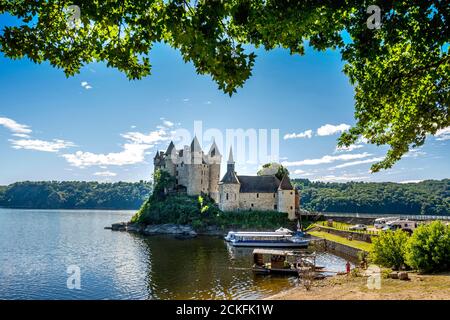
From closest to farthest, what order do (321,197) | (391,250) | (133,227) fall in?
1. (391,250)
2. (133,227)
3. (321,197)

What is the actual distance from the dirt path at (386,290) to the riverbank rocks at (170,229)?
136ft

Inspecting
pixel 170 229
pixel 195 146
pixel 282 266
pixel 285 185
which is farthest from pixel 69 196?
pixel 282 266

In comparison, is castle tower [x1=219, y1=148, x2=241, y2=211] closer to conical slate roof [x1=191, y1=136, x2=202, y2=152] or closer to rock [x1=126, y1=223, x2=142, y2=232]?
conical slate roof [x1=191, y1=136, x2=202, y2=152]

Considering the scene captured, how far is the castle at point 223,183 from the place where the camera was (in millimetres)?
64637

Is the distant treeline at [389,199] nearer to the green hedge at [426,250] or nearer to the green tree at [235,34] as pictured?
the green hedge at [426,250]

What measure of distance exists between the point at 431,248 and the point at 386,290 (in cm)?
548

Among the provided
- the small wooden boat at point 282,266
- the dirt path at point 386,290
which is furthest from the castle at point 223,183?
the dirt path at point 386,290

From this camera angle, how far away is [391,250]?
22.1m

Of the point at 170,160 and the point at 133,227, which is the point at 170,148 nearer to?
the point at 170,160

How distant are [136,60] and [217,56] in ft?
7.43

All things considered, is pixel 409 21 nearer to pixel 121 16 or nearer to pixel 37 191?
pixel 121 16

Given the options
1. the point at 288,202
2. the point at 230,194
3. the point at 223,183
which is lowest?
the point at 288,202

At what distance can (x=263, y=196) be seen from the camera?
66.0 metres

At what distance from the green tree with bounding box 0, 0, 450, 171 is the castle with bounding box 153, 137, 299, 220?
55510 mm
